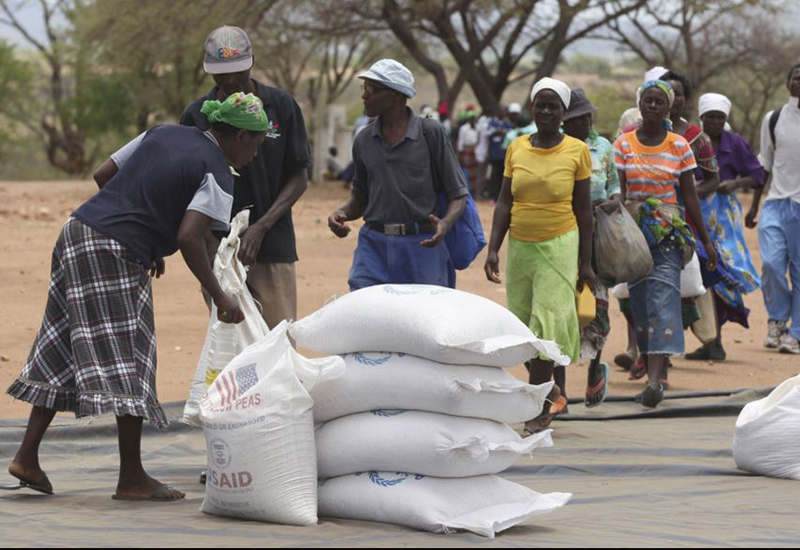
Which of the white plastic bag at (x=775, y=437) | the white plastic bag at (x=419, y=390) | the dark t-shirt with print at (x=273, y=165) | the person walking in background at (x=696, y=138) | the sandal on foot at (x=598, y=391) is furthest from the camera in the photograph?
the person walking in background at (x=696, y=138)

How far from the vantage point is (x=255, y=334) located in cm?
532

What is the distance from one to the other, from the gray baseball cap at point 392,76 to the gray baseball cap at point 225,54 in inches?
23.9

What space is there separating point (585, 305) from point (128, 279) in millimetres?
2744

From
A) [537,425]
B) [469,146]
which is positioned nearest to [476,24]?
[469,146]

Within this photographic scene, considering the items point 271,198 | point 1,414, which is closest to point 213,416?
point 271,198

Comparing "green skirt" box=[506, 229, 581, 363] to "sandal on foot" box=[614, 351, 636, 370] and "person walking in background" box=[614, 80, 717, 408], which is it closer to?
"person walking in background" box=[614, 80, 717, 408]

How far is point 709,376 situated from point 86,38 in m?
20.9

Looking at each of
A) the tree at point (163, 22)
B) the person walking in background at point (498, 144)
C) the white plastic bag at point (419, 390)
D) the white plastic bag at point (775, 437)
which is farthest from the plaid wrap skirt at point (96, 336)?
the tree at point (163, 22)

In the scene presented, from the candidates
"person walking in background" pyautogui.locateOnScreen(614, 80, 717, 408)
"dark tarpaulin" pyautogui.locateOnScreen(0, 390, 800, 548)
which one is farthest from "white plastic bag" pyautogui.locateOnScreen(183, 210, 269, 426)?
"person walking in background" pyautogui.locateOnScreen(614, 80, 717, 408)

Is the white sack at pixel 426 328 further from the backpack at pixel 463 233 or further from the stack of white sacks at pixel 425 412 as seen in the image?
the backpack at pixel 463 233

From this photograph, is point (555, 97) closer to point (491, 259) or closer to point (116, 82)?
point (491, 259)

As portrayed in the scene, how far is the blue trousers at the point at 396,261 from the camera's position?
6.41 metres

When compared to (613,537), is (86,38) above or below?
above

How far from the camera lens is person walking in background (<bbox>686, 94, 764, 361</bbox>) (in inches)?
376
